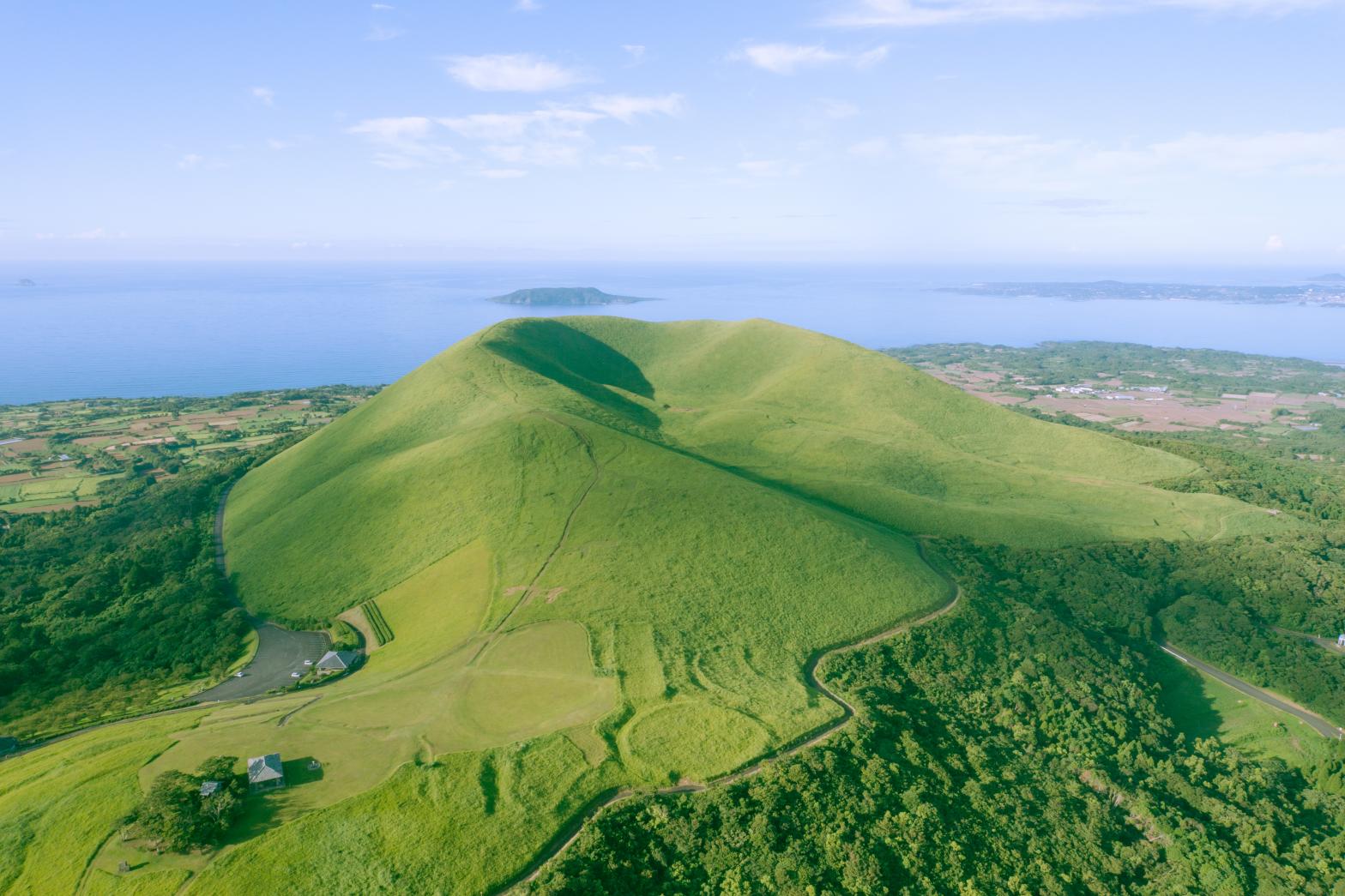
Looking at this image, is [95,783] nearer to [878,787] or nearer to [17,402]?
[878,787]

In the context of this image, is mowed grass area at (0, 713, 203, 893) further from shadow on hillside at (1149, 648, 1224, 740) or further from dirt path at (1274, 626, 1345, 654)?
dirt path at (1274, 626, 1345, 654)

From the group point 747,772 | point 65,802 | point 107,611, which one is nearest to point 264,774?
point 65,802

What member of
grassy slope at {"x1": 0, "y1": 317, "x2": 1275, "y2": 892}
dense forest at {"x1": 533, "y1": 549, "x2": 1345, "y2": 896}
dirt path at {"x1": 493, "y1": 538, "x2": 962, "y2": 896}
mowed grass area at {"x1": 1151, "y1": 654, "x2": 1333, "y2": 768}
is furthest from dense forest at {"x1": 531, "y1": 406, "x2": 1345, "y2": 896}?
grassy slope at {"x1": 0, "y1": 317, "x2": 1275, "y2": 892}

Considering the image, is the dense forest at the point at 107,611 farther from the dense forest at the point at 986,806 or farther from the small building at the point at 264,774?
the dense forest at the point at 986,806

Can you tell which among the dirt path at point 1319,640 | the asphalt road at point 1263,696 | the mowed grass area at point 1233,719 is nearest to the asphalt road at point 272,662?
the mowed grass area at point 1233,719

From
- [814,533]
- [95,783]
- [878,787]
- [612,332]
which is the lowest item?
[878,787]

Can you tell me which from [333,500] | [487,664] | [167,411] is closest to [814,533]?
[487,664]
